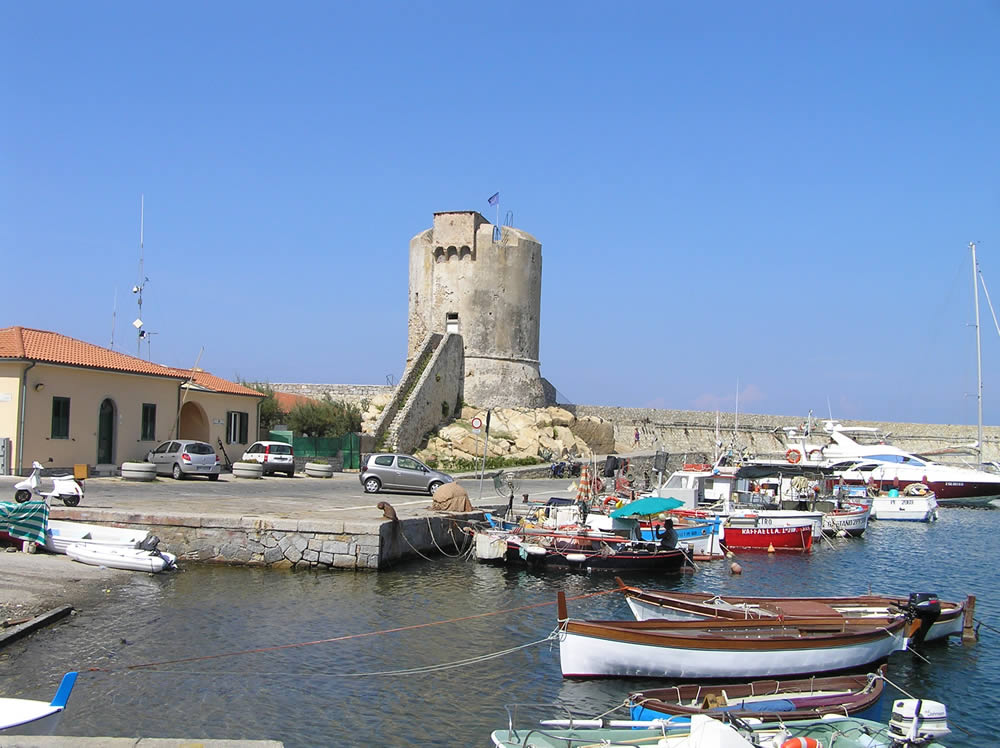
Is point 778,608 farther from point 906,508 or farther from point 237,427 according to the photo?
point 237,427

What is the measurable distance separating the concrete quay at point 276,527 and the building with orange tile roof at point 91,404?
112 inches

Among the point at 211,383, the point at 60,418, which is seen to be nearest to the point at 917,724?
the point at 60,418

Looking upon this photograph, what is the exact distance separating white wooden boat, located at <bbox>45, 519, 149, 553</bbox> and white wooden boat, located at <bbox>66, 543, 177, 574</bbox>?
3.9 inches

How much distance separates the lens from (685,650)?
11.4 m

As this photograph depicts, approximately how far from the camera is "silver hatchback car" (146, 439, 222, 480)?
1113 inches

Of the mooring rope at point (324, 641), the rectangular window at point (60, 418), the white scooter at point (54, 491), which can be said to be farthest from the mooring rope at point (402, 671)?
the rectangular window at point (60, 418)

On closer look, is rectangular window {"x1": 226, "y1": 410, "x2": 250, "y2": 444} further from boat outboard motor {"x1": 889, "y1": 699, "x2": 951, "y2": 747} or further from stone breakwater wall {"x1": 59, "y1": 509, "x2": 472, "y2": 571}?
boat outboard motor {"x1": 889, "y1": 699, "x2": 951, "y2": 747}

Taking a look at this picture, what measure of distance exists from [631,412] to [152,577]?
152 ft

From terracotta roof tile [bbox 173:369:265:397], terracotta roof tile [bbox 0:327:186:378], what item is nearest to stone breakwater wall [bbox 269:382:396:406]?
terracotta roof tile [bbox 173:369:265:397]

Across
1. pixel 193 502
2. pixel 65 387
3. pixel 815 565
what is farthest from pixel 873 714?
pixel 65 387

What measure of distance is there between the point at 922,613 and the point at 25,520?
14.9 m

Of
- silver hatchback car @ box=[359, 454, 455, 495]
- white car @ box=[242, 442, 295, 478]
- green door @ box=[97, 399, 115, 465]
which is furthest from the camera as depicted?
white car @ box=[242, 442, 295, 478]

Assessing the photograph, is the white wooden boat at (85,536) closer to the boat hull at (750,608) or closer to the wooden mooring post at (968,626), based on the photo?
the boat hull at (750,608)

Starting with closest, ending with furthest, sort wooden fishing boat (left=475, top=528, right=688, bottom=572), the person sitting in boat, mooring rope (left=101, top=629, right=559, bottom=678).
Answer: mooring rope (left=101, top=629, right=559, bottom=678) → wooden fishing boat (left=475, top=528, right=688, bottom=572) → the person sitting in boat
